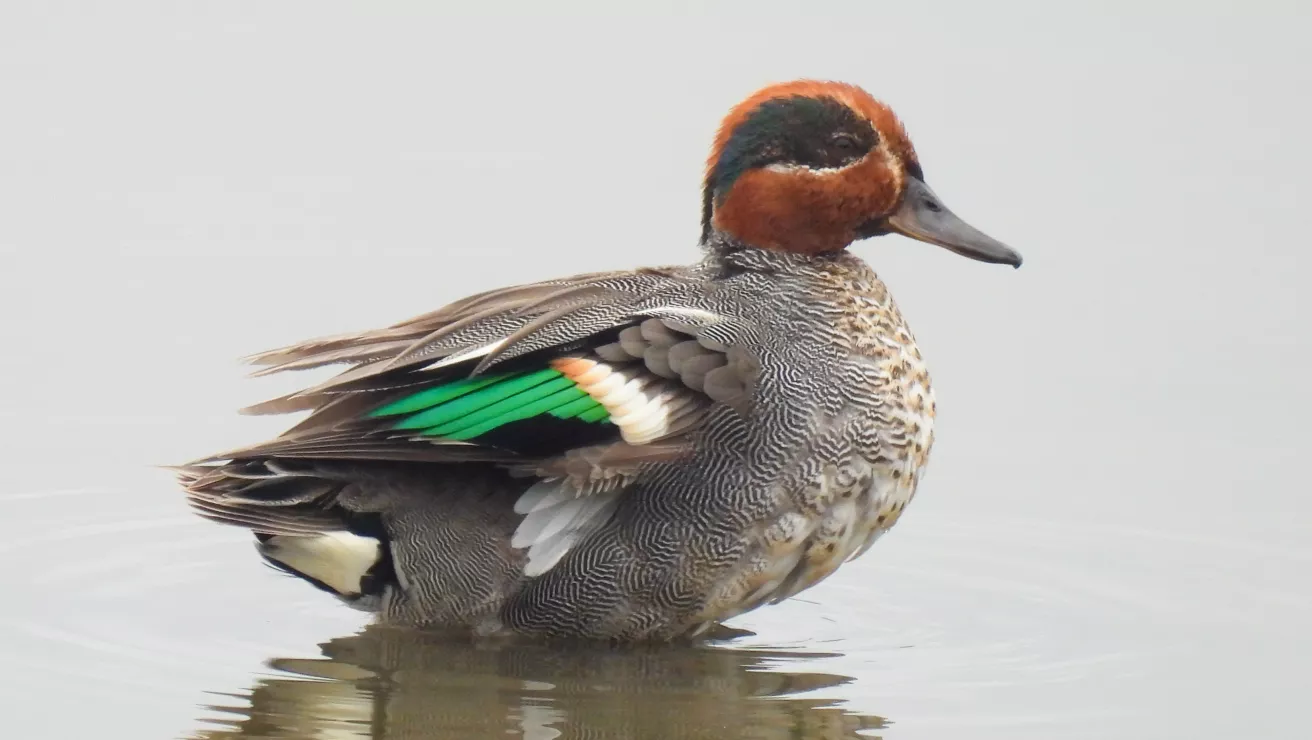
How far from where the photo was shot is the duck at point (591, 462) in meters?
6.44

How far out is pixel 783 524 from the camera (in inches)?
258

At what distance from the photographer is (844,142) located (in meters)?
7.09

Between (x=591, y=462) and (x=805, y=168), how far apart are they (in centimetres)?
123

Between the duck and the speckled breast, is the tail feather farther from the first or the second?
the speckled breast

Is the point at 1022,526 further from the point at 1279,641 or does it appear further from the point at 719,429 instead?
the point at 719,429

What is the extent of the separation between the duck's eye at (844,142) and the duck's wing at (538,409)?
0.70 m

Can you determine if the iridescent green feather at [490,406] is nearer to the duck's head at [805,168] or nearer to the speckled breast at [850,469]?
the speckled breast at [850,469]

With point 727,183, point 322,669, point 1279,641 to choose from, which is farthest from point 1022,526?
point 322,669

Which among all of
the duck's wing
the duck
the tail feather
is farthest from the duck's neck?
the tail feather

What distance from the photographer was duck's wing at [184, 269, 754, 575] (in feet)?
21.0

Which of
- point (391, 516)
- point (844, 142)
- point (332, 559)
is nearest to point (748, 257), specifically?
point (844, 142)

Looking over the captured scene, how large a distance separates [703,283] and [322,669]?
60.7 inches

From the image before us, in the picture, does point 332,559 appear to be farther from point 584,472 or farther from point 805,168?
point 805,168

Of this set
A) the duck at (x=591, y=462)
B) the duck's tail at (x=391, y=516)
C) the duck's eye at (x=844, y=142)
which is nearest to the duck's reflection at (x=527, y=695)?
the duck at (x=591, y=462)
